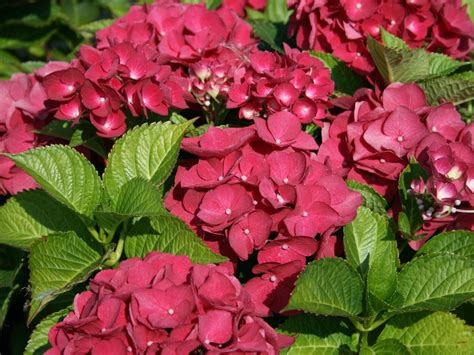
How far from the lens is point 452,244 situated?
1.23 metres

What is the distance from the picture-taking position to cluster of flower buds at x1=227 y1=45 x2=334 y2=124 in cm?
134

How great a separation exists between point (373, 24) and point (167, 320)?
955 millimetres

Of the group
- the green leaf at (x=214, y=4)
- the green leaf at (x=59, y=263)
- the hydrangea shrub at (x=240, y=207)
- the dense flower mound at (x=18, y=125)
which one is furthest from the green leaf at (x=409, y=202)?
the green leaf at (x=214, y=4)

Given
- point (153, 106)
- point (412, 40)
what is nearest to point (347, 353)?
point (153, 106)

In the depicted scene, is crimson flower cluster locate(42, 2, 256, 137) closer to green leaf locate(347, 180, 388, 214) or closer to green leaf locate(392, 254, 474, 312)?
green leaf locate(347, 180, 388, 214)

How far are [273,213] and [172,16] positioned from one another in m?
0.72

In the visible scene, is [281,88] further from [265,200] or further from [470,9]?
[470,9]

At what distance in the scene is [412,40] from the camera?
1.68 m

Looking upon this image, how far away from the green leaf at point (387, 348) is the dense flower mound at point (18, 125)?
2.61 feet

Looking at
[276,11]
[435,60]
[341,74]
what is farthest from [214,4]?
[435,60]

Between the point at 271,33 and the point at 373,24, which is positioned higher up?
the point at 373,24

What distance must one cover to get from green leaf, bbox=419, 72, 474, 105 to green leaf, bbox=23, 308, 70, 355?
88cm

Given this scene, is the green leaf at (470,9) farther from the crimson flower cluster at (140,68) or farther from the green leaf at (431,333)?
the green leaf at (431,333)

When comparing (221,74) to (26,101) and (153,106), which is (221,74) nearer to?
(153,106)
